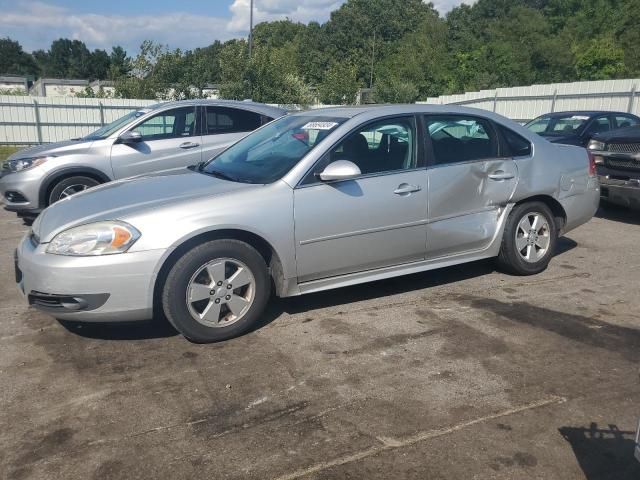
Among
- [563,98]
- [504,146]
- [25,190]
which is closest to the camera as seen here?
[504,146]

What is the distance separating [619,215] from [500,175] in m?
4.66

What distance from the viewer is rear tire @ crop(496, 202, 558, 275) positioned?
207 inches

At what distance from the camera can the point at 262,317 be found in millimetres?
4523

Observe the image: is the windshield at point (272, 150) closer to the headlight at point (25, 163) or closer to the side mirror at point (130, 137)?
the side mirror at point (130, 137)

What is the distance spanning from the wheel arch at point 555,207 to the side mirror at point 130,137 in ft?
16.6

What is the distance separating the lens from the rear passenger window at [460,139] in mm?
4863

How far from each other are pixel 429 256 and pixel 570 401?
1.87 m

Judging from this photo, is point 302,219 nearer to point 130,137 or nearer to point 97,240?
point 97,240

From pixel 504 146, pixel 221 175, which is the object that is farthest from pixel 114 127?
pixel 504 146

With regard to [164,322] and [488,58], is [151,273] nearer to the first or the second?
[164,322]

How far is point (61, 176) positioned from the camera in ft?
25.0

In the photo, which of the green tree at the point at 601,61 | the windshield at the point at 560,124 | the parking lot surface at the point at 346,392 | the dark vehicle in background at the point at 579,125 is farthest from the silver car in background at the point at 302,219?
the green tree at the point at 601,61

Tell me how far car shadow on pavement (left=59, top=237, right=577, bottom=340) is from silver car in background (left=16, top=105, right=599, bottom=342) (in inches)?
14.5

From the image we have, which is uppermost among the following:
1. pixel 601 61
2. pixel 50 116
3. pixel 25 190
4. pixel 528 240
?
pixel 601 61
